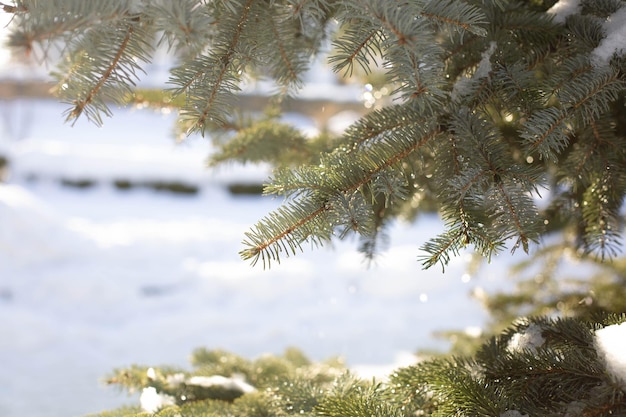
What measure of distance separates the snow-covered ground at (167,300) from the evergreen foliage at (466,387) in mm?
604

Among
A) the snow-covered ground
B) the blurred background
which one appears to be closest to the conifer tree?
the blurred background

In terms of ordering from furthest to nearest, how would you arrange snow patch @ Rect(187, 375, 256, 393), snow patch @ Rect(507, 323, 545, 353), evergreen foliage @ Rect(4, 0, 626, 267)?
snow patch @ Rect(187, 375, 256, 393)
snow patch @ Rect(507, 323, 545, 353)
evergreen foliage @ Rect(4, 0, 626, 267)

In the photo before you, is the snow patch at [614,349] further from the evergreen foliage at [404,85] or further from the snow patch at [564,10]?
the snow patch at [564,10]

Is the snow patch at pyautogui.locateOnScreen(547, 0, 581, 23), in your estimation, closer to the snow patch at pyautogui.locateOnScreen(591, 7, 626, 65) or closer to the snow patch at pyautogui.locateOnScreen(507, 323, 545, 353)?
the snow patch at pyautogui.locateOnScreen(591, 7, 626, 65)

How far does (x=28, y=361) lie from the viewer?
1.48m

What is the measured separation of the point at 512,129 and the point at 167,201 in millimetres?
3365

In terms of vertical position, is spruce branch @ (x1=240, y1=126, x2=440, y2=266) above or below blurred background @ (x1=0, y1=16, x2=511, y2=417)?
below

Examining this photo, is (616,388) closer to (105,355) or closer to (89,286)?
(105,355)

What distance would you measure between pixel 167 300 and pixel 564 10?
6.07ft

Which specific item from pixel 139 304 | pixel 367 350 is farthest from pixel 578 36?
pixel 139 304

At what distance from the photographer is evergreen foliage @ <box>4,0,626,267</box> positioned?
1.37ft

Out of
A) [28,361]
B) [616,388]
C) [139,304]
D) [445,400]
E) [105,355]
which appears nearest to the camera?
[616,388]

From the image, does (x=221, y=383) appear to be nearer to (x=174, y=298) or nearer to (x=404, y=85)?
(x=404, y=85)

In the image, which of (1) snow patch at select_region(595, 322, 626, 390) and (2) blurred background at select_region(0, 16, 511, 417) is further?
(2) blurred background at select_region(0, 16, 511, 417)
